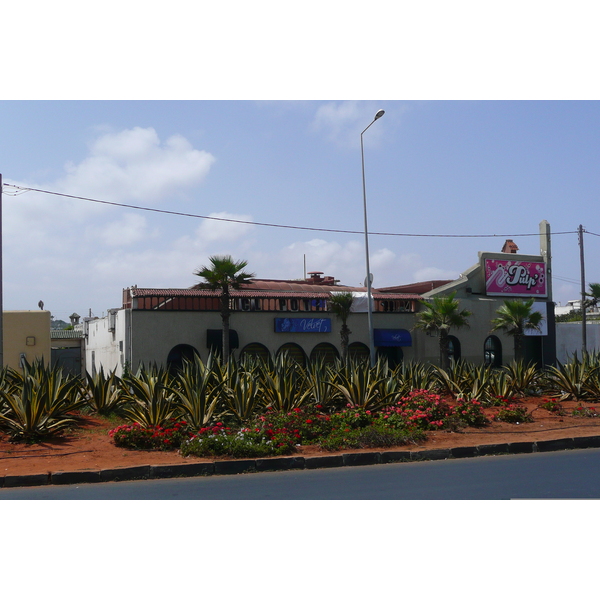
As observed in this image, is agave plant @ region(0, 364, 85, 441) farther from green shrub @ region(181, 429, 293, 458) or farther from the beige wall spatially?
the beige wall

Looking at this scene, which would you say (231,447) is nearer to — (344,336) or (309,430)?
(309,430)

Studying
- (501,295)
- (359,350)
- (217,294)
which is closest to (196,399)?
(217,294)

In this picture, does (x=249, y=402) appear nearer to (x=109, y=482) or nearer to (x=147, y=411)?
(x=147, y=411)

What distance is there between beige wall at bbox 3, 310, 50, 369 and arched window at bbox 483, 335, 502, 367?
971 inches

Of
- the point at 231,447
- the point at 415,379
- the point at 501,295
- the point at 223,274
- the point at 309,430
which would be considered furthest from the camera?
the point at 501,295

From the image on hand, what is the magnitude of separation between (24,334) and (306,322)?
1484cm

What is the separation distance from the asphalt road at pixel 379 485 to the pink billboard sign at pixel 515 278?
29.1 m

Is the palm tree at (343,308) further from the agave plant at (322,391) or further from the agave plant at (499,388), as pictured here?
the agave plant at (322,391)

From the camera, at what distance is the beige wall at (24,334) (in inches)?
1278

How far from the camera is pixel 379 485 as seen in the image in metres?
8.23

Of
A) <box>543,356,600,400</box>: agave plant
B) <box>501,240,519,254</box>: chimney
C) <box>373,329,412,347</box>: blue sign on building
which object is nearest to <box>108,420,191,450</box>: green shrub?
<box>543,356,600,400</box>: agave plant

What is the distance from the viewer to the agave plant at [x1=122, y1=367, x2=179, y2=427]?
11.2 meters

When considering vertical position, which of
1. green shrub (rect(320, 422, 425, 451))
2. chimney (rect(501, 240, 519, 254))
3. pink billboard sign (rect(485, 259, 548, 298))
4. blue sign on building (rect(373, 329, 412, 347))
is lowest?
green shrub (rect(320, 422, 425, 451))

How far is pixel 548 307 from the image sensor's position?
132 ft
